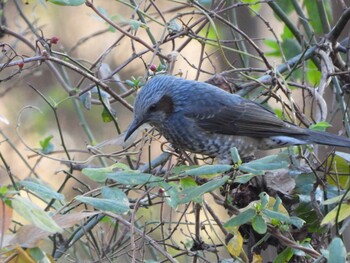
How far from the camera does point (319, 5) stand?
13.4ft

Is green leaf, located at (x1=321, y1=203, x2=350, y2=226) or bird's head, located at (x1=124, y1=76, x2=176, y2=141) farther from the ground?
bird's head, located at (x1=124, y1=76, x2=176, y2=141)

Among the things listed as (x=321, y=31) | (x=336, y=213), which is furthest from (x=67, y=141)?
(x=336, y=213)

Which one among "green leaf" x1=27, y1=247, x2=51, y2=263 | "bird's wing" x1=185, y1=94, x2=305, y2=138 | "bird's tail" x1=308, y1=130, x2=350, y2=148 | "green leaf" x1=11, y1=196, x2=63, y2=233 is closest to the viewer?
"green leaf" x1=11, y1=196, x2=63, y2=233

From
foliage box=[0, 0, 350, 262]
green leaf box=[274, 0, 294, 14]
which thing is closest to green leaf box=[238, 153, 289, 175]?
foliage box=[0, 0, 350, 262]

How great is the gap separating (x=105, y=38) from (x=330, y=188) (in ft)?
17.0

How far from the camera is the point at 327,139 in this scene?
140 inches

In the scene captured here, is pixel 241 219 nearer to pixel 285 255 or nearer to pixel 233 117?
pixel 285 255

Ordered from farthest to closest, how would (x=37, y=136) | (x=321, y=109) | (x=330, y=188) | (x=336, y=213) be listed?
1. (x=37, y=136)
2. (x=321, y=109)
3. (x=330, y=188)
4. (x=336, y=213)

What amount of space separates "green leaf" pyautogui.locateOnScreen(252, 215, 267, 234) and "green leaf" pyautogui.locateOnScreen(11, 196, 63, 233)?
0.75 meters

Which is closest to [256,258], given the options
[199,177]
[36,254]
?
[199,177]

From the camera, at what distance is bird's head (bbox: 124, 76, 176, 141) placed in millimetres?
3403

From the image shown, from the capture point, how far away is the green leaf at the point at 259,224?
2289 millimetres

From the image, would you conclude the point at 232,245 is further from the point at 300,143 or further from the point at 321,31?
the point at 321,31

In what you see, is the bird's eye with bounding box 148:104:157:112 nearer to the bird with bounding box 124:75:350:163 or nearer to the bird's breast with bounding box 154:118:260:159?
the bird with bounding box 124:75:350:163
